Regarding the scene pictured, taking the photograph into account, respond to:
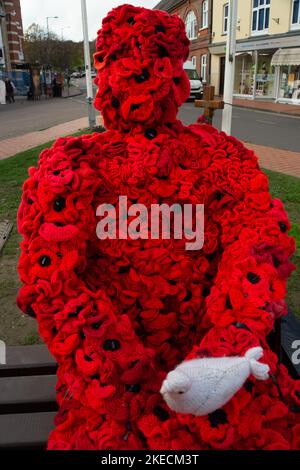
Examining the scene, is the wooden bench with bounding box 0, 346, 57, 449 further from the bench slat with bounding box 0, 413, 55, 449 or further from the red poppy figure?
the red poppy figure

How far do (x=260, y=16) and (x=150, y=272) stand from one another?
20.1 metres

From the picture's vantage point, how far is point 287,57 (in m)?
17.5

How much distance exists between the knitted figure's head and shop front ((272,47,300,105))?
1758 cm

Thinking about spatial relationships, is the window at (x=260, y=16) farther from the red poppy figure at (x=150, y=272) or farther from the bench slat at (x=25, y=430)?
the bench slat at (x=25, y=430)

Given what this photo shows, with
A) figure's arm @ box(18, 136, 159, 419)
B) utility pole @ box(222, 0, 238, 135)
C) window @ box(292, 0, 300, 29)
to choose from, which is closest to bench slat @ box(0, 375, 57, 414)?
figure's arm @ box(18, 136, 159, 419)

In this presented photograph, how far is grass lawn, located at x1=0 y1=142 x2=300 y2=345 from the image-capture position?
279 cm

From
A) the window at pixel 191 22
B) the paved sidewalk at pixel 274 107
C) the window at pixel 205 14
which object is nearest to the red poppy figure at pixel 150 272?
the paved sidewalk at pixel 274 107

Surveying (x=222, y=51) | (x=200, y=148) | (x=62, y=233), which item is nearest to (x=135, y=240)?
(x=62, y=233)

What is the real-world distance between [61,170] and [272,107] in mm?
17771

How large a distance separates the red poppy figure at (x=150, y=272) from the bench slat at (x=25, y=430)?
327mm

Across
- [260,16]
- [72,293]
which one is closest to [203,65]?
[260,16]

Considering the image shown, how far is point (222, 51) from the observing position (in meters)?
22.5

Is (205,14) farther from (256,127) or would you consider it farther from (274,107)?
(256,127)

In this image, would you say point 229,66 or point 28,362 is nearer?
point 28,362
